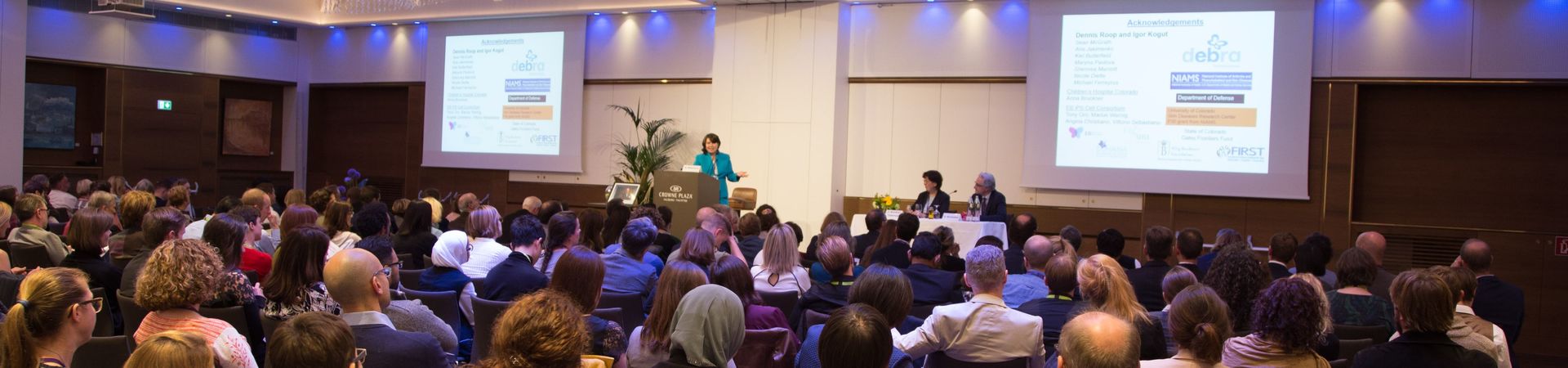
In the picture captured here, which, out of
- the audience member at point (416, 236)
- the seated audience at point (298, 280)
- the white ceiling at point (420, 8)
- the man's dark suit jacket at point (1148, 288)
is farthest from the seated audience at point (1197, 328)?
the white ceiling at point (420, 8)

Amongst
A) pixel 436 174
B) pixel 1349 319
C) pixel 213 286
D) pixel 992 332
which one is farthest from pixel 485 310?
pixel 436 174

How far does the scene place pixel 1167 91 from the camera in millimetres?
10141

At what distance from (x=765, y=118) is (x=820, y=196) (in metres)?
1.01

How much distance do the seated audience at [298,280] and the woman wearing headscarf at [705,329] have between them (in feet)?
3.93

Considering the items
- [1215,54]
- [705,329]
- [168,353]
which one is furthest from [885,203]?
[168,353]

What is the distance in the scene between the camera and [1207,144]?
10.1 m

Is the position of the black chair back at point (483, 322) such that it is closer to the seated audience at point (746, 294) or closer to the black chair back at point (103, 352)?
the seated audience at point (746, 294)

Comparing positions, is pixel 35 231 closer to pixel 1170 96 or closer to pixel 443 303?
pixel 443 303

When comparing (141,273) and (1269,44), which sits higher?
(1269,44)

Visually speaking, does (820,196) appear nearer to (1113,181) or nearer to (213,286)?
(1113,181)

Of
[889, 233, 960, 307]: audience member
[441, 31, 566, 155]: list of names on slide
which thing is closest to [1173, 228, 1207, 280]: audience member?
[889, 233, 960, 307]: audience member

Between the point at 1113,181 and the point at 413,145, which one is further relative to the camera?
the point at 413,145

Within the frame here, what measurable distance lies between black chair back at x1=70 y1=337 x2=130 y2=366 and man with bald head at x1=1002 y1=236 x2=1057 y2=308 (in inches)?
128

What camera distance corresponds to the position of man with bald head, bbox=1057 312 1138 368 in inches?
100.0
